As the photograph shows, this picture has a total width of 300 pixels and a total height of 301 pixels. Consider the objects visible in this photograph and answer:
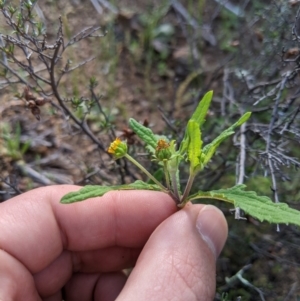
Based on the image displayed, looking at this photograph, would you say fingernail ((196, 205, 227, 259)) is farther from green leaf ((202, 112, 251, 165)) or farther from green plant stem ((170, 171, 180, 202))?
green leaf ((202, 112, 251, 165))

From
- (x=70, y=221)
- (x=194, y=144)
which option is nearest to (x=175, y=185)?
(x=194, y=144)

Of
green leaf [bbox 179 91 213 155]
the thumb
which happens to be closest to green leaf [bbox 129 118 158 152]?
green leaf [bbox 179 91 213 155]

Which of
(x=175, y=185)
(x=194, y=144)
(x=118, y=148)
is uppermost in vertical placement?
(x=118, y=148)

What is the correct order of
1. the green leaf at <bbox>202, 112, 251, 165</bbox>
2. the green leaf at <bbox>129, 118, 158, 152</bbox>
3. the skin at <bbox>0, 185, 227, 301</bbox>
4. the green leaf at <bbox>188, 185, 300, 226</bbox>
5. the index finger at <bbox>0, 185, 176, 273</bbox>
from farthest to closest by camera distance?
the index finger at <bbox>0, 185, 176, 273</bbox> → the green leaf at <bbox>129, 118, 158, 152</bbox> → the skin at <bbox>0, 185, 227, 301</bbox> → the green leaf at <bbox>202, 112, 251, 165</bbox> → the green leaf at <bbox>188, 185, 300, 226</bbox>

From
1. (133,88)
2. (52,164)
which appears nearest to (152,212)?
(52,164)

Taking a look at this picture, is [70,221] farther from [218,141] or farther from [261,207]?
[261,207]

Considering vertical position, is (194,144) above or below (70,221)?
above
